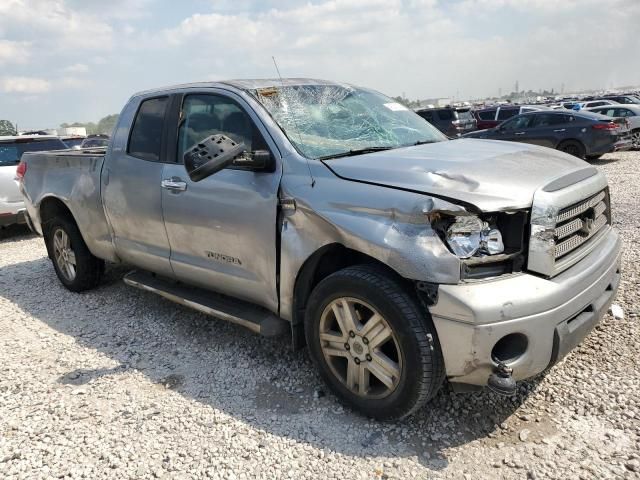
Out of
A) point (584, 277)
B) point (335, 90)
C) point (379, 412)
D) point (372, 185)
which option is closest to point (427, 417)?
point (379, 412)

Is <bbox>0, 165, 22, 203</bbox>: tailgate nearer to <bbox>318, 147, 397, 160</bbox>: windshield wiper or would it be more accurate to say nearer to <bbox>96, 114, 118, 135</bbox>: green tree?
<bbox>96, 114, 118, 135</bbox>: green tree

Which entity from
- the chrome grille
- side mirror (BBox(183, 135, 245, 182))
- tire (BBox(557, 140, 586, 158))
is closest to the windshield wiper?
side mirror (BBox(183, 135, 245, 182))

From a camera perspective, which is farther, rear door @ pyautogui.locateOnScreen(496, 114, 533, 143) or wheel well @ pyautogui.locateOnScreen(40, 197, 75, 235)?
rear door @ pyautogui.locateOnScreen(496, 114, 533, 143)

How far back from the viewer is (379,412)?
2902mm

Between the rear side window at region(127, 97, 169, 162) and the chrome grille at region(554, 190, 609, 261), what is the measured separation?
2.91 meters

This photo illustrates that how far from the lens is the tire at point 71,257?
5281 mm

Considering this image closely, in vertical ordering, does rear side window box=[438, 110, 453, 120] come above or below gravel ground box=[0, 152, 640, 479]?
above

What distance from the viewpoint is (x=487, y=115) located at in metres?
21.2

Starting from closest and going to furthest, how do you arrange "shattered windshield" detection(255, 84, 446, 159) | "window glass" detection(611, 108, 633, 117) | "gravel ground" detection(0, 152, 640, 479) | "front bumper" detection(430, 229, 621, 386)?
"front bumper" detection(430, 229, 621, 386) → "gravel ground" detection(0, 152, 640, 479) → "shattered windshield" detection(255, 84, 446, 159) → "window glass" detection(611, 108, 633, 117)

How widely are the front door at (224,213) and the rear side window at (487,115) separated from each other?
19.0 m

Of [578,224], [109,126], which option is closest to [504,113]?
[578,224]

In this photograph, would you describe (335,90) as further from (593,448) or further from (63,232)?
(63,232)

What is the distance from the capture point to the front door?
3.30 meters

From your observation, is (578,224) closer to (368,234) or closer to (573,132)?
(368,234)
